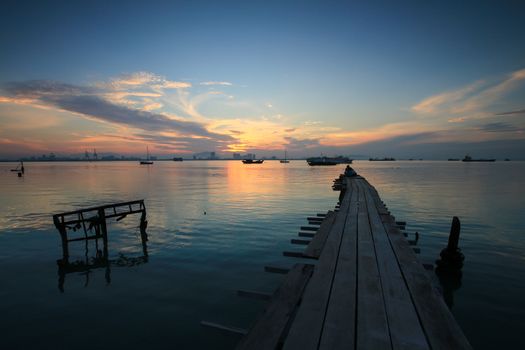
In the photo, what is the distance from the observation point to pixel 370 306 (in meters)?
4.89

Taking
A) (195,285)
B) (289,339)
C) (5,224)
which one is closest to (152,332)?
(195,285)

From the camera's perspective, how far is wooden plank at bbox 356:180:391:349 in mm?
3961

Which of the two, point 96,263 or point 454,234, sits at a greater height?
point 454,234

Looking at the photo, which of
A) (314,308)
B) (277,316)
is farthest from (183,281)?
(314,308)

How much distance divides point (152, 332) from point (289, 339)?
6009 mm

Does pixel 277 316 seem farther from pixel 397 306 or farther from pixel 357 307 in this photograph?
pixel 397 306

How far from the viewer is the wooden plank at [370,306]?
156 inches

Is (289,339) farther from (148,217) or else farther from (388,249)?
(148,217)

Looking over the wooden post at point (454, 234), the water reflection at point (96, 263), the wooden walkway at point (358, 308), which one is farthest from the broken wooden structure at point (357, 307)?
the water reflection at point (96, 263)

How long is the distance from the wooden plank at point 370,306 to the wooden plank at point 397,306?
0.31 feet

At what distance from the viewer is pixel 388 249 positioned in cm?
831

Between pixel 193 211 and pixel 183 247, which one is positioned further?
pixel 193 211

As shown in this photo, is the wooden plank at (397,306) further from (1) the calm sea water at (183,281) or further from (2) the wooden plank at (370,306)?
(1) the calm sea water at (183,281)

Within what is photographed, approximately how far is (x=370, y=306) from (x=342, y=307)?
0.53 meters
